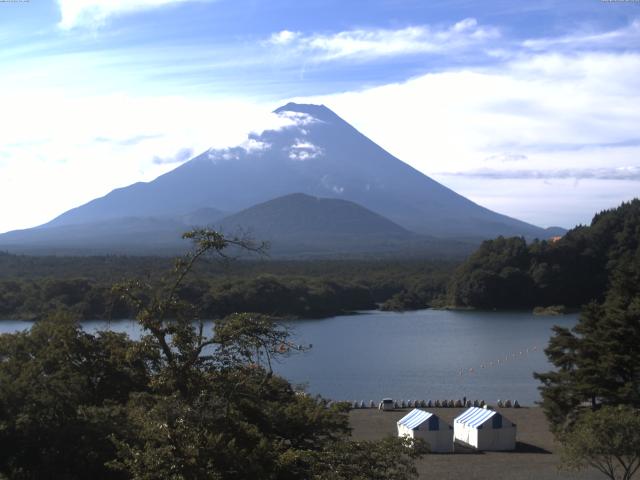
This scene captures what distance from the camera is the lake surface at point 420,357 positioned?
19500 mm

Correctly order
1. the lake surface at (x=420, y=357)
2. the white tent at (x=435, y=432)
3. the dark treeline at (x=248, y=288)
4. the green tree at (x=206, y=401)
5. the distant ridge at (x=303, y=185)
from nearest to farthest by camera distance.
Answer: the green tree at (x=206, y=401)
the white tent at (x=435, y=432)
the lake surface at (x=420, y=357)
the dark treeline at (x=248, y=288)
the distant ridge at (x=303, y=185)

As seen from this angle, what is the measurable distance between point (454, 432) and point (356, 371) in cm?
819

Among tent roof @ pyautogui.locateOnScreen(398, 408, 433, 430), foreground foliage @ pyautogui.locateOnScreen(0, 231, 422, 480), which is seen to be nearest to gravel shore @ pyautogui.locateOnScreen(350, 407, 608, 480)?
tent roof @ pyautogui.locateOnScreen(398, 408, 433, 430)

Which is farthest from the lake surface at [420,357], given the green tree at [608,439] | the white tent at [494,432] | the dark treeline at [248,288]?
the green tree at [608,439]

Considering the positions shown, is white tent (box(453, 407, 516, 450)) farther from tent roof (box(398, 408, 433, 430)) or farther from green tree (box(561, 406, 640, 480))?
green tree (box(561, 406, 640, 480))

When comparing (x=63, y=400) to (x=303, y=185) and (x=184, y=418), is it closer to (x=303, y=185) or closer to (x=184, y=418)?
(x=184, y=418)

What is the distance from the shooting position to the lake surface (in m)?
19.5

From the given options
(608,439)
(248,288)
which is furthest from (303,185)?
(608,439)

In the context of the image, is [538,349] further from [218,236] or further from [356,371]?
[218,236]

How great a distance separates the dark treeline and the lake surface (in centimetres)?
169

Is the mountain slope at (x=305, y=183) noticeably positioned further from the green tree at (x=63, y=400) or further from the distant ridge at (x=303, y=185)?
the green tree at (x=63, y=400)

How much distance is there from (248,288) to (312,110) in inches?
4234

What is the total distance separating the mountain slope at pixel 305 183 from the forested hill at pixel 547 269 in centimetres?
7835

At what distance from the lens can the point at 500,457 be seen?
12.6 metres
